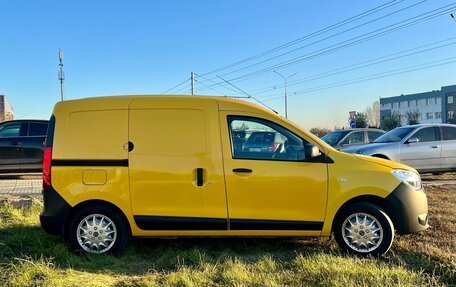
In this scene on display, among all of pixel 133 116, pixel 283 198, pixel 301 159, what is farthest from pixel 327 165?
pixel 133 116

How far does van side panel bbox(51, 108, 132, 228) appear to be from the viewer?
5.36 m

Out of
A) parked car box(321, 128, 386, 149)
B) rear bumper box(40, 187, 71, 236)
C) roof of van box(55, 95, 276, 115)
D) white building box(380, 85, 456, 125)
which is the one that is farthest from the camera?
white building box(380, 85, 456, 125)

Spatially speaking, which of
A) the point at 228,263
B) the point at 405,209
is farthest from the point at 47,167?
the point at 405,209

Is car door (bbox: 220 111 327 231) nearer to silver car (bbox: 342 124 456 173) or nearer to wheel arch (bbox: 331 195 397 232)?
wheel arch (bbox: 331 195 397 232)

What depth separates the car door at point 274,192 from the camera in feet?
17.4

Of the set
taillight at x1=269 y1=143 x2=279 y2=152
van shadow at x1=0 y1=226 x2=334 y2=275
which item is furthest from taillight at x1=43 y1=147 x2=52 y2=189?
taillight at x1=269 y1=143 x2=279 y2=152

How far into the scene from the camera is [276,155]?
5.39 metres

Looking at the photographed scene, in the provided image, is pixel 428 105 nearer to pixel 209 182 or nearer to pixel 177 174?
pixel 209 182

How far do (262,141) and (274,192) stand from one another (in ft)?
2.06

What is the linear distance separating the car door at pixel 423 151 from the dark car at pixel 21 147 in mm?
9789

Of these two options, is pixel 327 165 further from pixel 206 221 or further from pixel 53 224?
pixel 53 224

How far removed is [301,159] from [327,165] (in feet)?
1.02

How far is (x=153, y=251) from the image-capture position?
5758 mm

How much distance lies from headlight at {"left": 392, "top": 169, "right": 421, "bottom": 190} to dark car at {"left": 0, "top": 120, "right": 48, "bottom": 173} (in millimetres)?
10021
